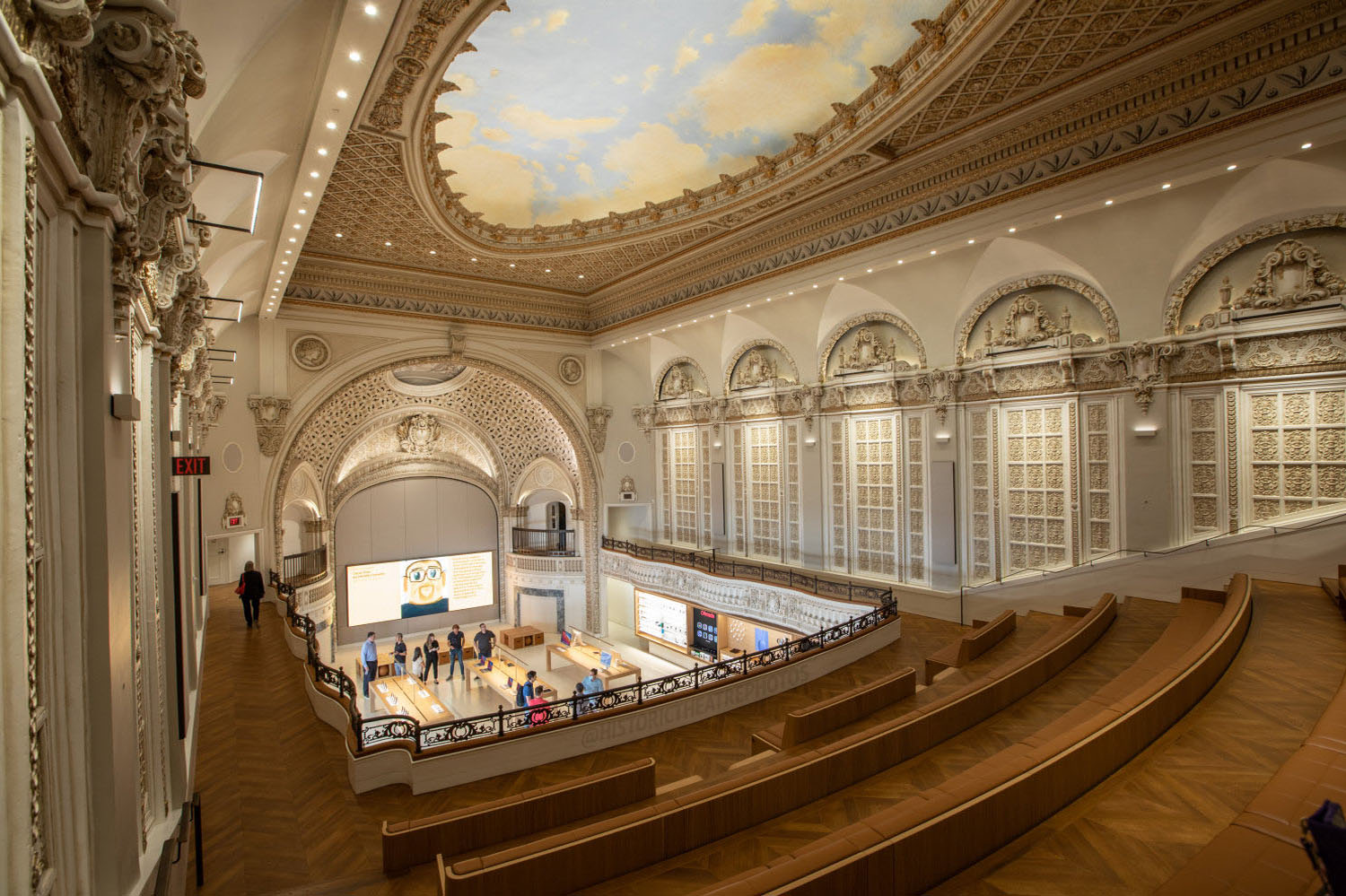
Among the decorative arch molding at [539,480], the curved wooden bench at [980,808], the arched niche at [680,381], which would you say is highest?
the arched niche at [680,381]

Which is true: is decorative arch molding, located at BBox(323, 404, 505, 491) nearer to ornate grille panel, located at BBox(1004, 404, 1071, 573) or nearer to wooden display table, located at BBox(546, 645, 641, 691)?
wooden display table, located at BBox(546, 645, 641, 691)

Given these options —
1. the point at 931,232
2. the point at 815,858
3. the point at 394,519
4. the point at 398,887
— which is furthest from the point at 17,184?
the point at 394,519

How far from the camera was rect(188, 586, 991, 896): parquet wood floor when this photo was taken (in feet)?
13.9

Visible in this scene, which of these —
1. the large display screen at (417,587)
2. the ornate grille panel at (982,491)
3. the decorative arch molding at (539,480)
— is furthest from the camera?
the decorative arch molding at (539,480)

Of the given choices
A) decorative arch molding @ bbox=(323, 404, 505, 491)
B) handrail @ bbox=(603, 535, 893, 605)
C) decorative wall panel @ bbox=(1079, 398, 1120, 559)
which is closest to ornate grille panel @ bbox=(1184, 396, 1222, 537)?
decorative wall panel @ bbox=(1079, 398, 1120, 559)

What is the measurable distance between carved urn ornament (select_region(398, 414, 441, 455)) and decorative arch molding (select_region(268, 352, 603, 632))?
30.7 inches

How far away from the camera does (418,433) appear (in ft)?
63.4

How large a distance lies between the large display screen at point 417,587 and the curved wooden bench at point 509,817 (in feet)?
53.4

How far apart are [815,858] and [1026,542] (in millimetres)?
8548

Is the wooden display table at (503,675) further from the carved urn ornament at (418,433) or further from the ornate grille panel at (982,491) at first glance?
the ornate grille panel at (982,491)

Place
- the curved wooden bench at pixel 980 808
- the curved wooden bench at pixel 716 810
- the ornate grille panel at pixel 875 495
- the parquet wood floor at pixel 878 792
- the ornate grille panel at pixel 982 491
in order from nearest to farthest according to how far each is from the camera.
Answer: the curved wooden bench at pixel 980 808 < the curved wooden bench at pixel 716 810 < the parquet wood floor at pixel 878 792 < the ornate grille panel at pixel 982 491 < the ornate grille panel at pixel 875 495

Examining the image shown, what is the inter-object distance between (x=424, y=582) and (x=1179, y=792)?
19.8 m

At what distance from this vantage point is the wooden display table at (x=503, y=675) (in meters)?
14.3

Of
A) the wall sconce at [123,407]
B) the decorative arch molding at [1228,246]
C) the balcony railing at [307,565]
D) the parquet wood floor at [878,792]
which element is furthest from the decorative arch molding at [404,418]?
the decorative arch molding at [1228,246]
